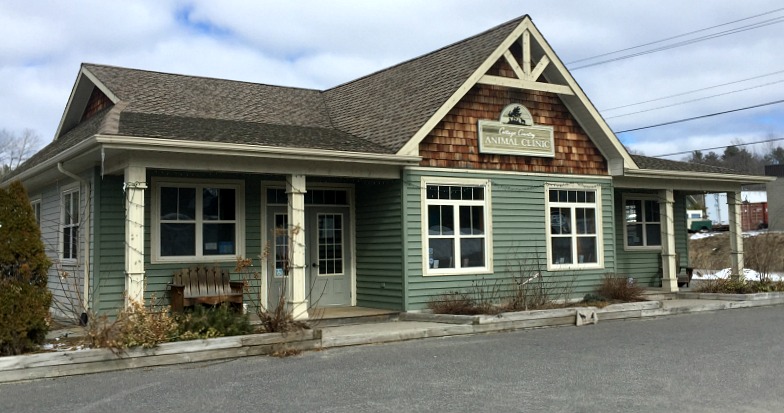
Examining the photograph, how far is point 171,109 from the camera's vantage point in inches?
561

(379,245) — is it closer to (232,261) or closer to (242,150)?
(232,261)

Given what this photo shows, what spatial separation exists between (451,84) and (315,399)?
28.2 feet

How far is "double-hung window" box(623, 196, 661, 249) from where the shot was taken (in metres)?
19.0

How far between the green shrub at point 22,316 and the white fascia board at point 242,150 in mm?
2279

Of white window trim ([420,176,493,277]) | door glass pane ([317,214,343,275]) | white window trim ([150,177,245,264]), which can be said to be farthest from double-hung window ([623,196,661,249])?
white window trim ([150,177,245,264])

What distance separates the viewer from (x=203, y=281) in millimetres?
12570

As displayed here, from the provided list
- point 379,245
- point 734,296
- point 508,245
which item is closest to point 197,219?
point 379,245

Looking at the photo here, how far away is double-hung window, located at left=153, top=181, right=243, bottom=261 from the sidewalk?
2.13 meters

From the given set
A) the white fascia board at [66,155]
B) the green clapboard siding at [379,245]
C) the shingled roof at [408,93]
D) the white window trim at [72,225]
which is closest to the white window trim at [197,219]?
the white window trim at [72,225]

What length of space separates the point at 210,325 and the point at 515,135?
7920 millimetres

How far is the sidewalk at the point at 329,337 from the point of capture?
8438 mm

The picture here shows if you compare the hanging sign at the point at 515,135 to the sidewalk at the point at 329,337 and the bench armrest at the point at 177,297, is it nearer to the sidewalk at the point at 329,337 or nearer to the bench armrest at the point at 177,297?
the sidewalk at the point at 329,337

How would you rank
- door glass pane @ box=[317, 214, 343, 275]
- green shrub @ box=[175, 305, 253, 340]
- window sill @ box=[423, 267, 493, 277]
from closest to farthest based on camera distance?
green shrub @ box=[175, 305, 253, 340] → window sill @ box=[423, 267, 493, 277] → door glass pane @ box=[317, 214, 343, 275]

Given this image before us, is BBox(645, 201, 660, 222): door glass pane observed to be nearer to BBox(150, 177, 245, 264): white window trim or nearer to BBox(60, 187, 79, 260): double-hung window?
BBox(150, 177, 245, 264): white window trim
